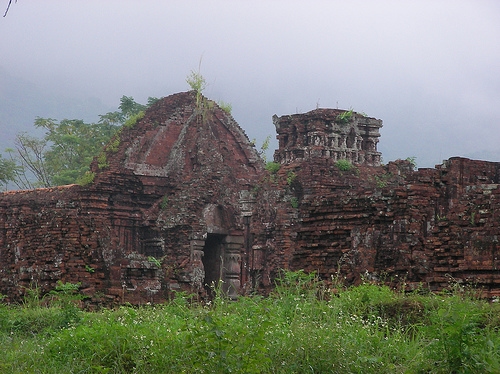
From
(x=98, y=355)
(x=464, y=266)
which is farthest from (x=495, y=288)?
(x=98, y=355)

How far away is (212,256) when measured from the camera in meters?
23.7

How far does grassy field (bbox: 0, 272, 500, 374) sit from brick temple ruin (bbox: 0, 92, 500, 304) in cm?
134

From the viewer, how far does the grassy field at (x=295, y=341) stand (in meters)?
7.99

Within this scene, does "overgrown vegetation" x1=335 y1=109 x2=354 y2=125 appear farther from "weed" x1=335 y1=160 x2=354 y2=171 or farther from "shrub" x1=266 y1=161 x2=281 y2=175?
"shrub" x1=266 y1=161 x2=281 y2=175

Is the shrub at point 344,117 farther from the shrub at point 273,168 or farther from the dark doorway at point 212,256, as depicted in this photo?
the dark doorway at point 212,256

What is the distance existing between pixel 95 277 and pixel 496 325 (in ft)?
30.3

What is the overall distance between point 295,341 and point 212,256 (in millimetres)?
15020

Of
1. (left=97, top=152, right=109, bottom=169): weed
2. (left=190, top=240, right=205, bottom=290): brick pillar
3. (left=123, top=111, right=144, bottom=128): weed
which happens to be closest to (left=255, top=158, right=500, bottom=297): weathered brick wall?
(left=190, top=240, right=205, bottom=290): brick pillar

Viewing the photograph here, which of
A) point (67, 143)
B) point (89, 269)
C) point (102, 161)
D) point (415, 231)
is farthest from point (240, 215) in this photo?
point (67, 143)

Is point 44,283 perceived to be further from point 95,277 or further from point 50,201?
point 50,201

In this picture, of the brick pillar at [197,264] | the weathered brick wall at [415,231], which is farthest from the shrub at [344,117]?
the weathered brick wall at [415,231]

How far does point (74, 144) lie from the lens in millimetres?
40031

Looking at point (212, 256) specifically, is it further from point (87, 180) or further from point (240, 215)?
point (87, 180)

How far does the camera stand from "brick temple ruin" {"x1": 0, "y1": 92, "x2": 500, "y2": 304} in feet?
41.4
